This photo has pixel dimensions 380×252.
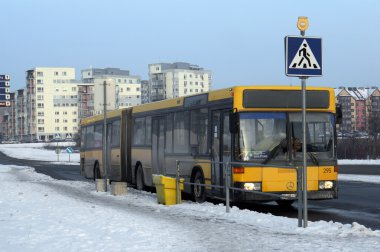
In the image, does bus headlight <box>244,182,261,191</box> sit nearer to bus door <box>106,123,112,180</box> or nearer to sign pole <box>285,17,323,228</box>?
sign pole <box>285,17,323,228</box>

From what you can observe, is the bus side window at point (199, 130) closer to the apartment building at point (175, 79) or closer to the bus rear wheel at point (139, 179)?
the bus rear wheel at point (139, 179)

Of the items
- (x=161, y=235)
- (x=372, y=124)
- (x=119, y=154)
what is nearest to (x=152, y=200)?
(x=119, y=154)

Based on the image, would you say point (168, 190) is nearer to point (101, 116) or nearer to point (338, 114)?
point (338, 114)

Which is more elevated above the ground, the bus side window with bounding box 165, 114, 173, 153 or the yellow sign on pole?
the yellow sign on pole

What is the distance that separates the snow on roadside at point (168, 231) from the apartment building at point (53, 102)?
172038mm

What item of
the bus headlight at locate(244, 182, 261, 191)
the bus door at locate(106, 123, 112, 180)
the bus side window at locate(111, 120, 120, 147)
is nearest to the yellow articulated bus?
the bus headlight at locate(244, 182, 261, 191)

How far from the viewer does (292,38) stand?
10.4 m

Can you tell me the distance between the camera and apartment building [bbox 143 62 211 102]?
174 m

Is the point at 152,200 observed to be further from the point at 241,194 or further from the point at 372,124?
the point at 372,124

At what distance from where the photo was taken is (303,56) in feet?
34.3

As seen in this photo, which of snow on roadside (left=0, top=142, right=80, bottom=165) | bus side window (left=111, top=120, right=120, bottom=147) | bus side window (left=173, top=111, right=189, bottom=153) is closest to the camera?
bus side window (left=173, top=111, right=189, bottom=153)

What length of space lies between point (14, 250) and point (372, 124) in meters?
53.6

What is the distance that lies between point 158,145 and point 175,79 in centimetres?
15559

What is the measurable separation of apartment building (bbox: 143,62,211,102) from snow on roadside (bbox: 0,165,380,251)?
159m
